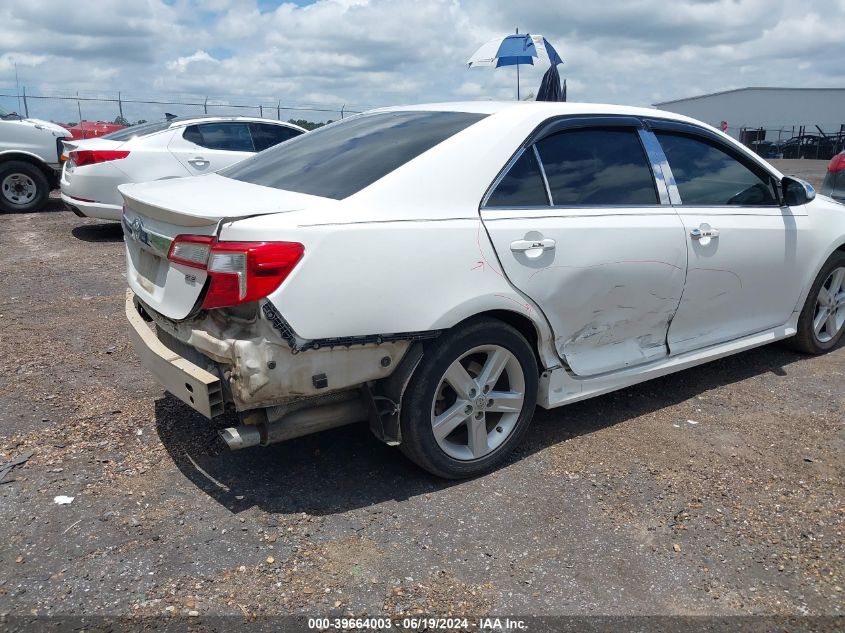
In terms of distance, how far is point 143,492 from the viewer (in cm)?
321

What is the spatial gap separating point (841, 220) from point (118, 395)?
16.0ft

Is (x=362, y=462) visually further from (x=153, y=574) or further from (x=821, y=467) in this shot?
(x=821, y=467)

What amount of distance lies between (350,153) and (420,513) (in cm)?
173

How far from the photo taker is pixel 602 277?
3572 millimetres

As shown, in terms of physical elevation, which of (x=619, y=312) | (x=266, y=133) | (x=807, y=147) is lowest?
(x=807, y=147)

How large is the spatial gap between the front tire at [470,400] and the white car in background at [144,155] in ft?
18.6

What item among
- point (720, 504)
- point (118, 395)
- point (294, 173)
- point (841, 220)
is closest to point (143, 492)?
point (118, 395)

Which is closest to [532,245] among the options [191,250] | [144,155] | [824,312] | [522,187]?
[522,187]

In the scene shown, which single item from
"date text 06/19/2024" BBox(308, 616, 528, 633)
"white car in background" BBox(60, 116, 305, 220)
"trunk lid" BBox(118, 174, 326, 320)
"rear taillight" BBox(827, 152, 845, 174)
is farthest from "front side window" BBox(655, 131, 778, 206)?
"white car in background" BBox(60, 116, 305, 220)

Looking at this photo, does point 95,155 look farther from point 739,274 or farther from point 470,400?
point 739,274

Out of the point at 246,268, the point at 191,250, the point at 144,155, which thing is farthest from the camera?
the point at 144,155

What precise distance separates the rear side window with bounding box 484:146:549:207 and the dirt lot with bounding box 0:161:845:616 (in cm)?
129

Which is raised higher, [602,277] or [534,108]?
[534,108]

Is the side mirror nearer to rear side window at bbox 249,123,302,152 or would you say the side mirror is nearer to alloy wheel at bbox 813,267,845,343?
alloy wheel at bbox 813,267,845,343
